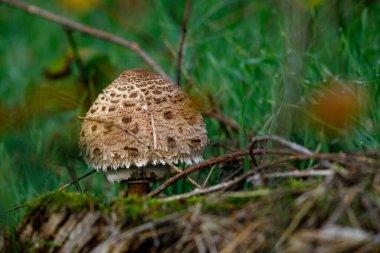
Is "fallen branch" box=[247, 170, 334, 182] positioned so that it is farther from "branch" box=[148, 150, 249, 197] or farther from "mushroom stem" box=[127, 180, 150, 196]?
"mushroom stem" box=[127, 180, 150, 196]

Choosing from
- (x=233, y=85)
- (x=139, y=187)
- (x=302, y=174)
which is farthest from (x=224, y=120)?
(x=302, y=174)

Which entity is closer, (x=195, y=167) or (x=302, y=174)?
(x=302, y=174)

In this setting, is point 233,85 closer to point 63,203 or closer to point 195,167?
point 195,167

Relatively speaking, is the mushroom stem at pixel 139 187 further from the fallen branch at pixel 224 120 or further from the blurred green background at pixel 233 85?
the fallen branch at pixel 224 120

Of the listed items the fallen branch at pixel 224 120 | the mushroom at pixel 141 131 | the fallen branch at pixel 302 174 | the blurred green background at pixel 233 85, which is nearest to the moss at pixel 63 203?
the mushroom at pixel 141 131

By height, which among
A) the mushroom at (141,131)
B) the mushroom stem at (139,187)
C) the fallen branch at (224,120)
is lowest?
the mushroom stem at (139,187)

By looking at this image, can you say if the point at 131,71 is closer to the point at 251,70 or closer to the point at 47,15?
the point at 251,70
